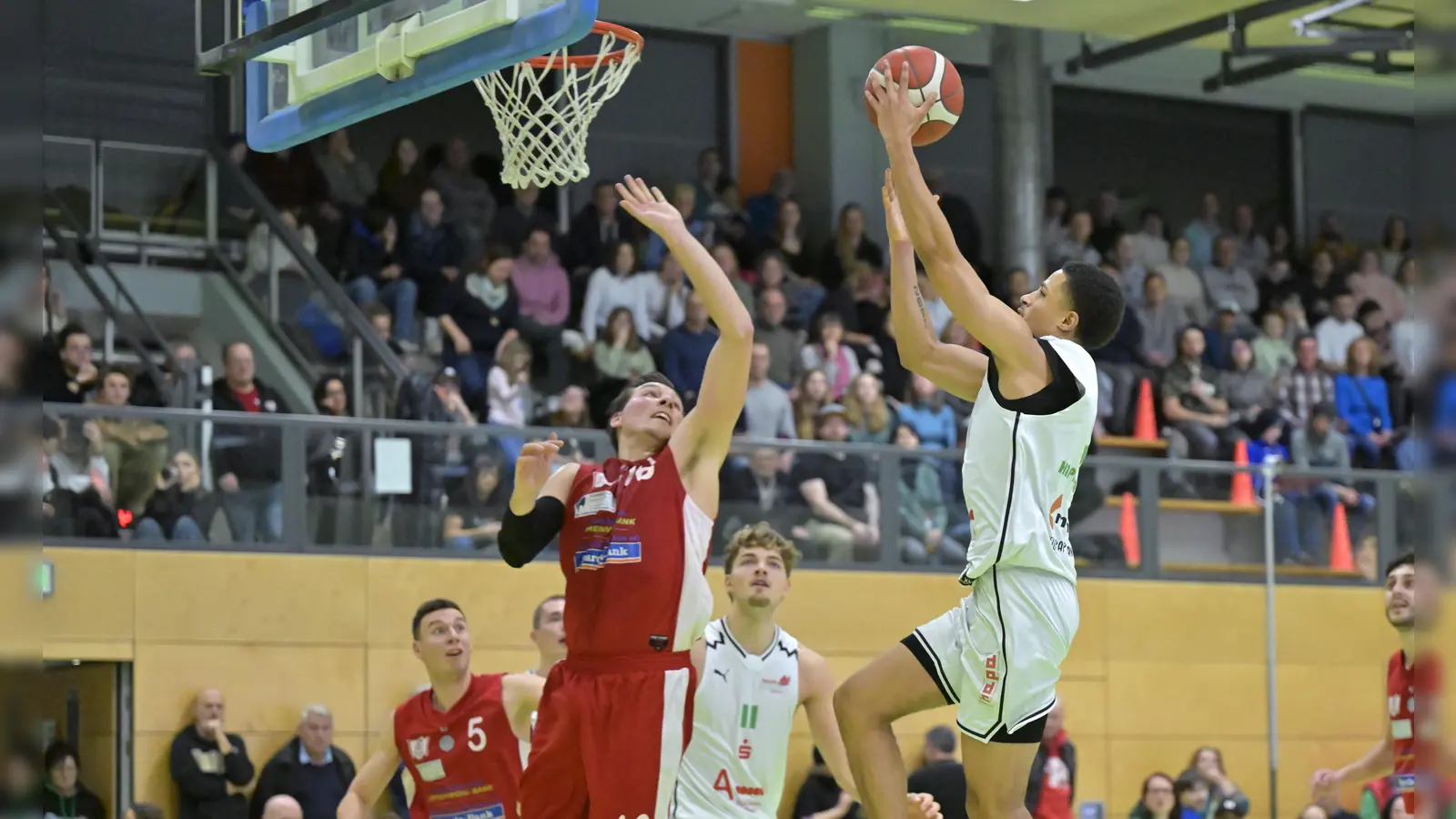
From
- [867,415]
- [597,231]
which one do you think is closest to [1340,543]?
[867,415]

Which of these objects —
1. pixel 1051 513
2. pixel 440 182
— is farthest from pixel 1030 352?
pixel 440 182

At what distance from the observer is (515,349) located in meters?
14.4

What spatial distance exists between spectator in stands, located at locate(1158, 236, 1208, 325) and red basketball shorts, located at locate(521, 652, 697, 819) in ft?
45.4

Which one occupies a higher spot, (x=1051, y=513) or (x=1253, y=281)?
(x=1253, y=281)

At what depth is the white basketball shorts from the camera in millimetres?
5516

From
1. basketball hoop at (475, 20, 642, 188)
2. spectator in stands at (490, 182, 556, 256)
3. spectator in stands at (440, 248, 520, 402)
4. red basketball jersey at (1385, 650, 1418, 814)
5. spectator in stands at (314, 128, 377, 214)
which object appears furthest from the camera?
spectator in stands at (314, 128, 377, 214)

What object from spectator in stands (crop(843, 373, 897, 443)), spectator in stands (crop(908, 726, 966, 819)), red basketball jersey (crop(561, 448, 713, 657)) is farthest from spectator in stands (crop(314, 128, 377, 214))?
red basketball jersey (crop(561, 448, 713, 657))

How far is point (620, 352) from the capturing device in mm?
14969

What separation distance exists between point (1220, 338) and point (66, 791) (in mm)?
11669

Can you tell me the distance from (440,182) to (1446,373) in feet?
51.2

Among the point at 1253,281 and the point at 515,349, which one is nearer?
the point at 515,349

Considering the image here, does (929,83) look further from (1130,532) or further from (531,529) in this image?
(1130,532)

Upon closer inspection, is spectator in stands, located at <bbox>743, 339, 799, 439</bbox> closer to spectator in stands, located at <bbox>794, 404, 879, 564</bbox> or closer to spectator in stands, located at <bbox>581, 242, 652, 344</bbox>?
spectator in stands, located at <bbox>794, 404, 879, 564</bbox>

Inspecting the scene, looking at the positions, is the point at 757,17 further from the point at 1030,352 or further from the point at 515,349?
the point at 1030,352
